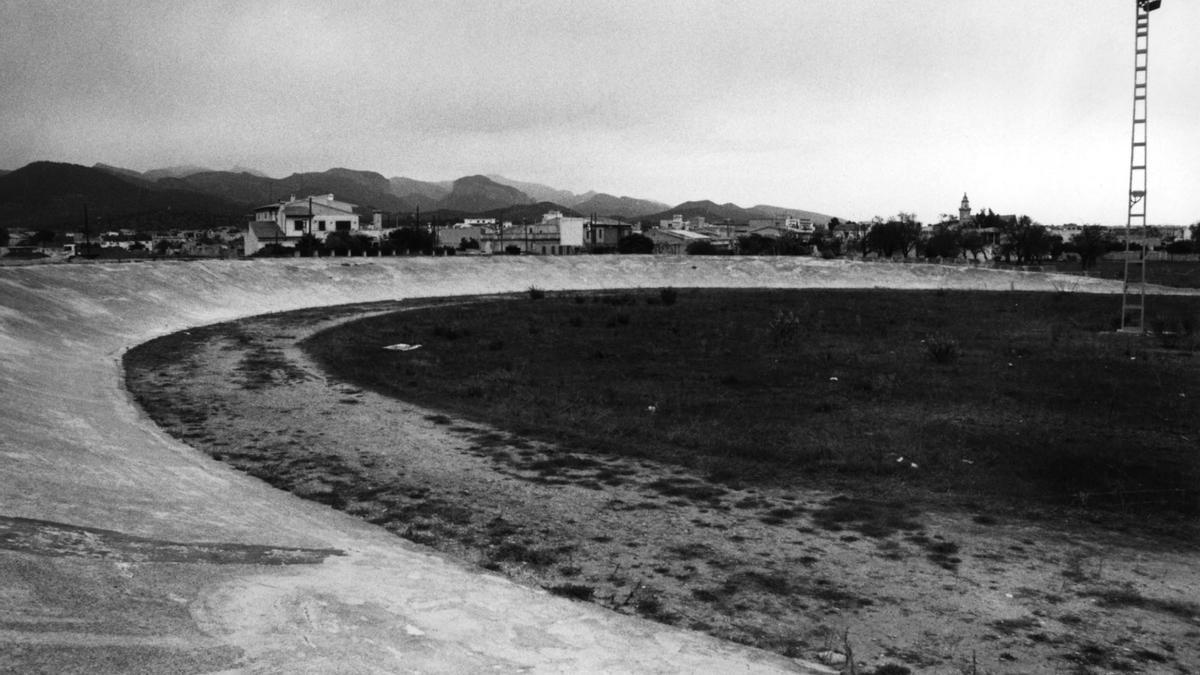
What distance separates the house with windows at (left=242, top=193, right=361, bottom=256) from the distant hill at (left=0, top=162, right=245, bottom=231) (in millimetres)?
47215

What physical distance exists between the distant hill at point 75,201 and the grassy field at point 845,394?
136m

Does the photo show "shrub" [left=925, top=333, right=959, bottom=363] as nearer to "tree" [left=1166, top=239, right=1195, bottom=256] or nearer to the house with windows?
the house with windows

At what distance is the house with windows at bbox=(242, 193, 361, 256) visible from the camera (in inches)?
3959

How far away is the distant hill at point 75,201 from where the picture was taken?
498 ft

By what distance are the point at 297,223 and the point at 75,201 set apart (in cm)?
9755

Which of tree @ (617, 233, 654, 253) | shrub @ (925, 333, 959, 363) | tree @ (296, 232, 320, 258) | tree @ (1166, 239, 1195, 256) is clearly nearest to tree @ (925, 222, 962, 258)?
tree @ (617, 233, 654, 253)

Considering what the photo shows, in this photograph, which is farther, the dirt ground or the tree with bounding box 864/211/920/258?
the tree with bounding box 864/211/920/258

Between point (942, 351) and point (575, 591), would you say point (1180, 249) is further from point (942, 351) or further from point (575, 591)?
point (575, 591)

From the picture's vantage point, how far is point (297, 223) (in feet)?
350

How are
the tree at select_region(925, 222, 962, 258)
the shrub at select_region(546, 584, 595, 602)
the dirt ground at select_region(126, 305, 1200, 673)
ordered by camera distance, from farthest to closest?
the tree at select_region(925, 222, 962, 258) → the shrub at select_region(546, 584, 595, 602) → the dirt ground at select_region(126, 305, 1200, 673)

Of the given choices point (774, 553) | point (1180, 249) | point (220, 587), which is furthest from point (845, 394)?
point (1180, 249)

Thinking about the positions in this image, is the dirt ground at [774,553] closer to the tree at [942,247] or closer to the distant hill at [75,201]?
the tree at [942,247]

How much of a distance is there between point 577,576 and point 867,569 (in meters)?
3.47

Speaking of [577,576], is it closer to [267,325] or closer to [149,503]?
[149,503]
